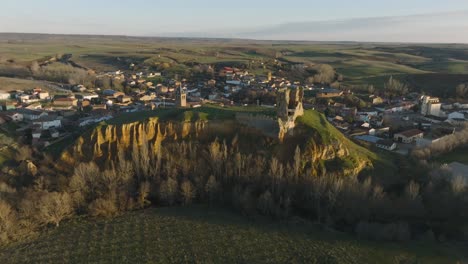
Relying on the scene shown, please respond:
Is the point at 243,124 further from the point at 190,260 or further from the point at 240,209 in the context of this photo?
the point at 190,260

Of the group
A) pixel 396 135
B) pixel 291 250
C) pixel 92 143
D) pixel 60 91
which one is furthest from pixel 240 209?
pixel 60 91

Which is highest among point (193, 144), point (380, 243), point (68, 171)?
point (193, 144)

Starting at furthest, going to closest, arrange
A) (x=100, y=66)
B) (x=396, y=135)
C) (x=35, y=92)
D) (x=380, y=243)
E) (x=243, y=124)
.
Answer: (x=100, y=66), (x=35, y=92), (x=396, y=135), (x=243, y=124), (x=380, y=243)

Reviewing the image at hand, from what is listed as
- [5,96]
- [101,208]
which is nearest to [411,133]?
[101,208]

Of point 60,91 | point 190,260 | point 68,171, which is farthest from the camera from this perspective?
point 60,91

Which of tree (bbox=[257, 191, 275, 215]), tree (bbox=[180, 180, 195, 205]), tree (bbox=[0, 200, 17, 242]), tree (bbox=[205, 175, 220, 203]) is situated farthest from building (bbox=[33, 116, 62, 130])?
tree (bbox=[257, 191, 275, 215])

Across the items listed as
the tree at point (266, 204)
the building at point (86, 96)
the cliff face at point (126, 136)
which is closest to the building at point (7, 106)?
the building at point (86, 96)

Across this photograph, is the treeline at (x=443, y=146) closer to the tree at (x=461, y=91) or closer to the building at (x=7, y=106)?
the tree at (x=461, y=91)

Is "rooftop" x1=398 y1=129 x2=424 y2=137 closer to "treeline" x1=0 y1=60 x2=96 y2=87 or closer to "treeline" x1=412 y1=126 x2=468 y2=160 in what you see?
"treeline" x1=412 y1=126 x2=468 y2=160
